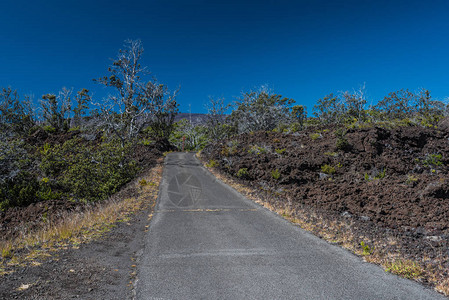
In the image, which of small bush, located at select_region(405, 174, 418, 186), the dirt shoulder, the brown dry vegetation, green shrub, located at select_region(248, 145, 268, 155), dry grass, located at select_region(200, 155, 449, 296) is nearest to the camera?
the dirt shoulder

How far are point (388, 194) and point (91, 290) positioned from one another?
29.9 feet

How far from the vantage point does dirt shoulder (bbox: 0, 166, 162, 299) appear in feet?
12.3

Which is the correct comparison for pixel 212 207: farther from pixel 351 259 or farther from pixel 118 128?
pixel 118 128

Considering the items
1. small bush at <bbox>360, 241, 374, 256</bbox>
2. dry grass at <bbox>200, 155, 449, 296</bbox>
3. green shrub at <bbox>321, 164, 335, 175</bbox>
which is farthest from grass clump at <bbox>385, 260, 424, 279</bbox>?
green shrub at <bbox>321, 164, 335, 175</bbox>

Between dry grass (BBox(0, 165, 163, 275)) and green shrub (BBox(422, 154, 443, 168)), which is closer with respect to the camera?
dry grass (BBox(0, 165, 163, 275))

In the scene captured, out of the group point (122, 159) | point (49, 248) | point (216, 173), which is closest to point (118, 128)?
point (122, 159)

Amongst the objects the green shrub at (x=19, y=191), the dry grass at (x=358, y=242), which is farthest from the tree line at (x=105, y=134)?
the dry grass at (x=358, y=242)

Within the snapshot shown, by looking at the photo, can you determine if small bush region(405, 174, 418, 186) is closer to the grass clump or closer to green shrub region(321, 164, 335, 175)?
green shrub region(321, 164, 335, 175)

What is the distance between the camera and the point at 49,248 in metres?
5.38

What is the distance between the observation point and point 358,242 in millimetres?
5988

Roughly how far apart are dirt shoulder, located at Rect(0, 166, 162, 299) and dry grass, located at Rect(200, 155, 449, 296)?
4.32m

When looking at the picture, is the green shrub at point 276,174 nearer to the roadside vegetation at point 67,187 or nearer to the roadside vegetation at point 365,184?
the roadside vegetation at point 365,184

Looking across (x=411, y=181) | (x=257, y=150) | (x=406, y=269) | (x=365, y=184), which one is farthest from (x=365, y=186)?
(x=257, y=150)

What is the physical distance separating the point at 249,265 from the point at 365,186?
295 inches
